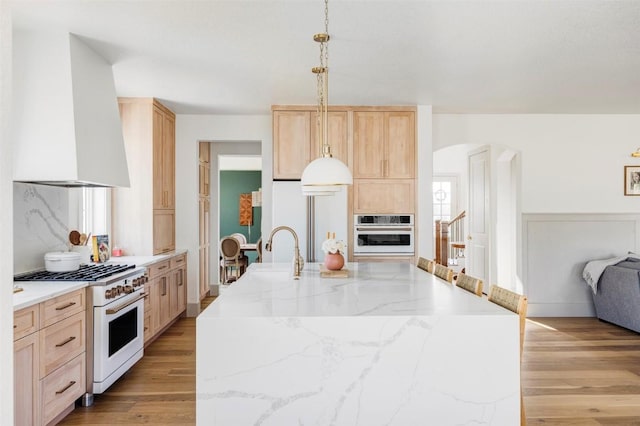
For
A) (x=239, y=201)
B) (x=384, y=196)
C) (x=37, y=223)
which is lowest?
(x=37, y=223)

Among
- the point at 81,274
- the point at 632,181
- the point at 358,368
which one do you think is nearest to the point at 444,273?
the point at 358,368

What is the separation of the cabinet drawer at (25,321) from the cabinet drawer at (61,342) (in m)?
0.11

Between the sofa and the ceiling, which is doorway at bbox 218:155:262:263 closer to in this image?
the ceiling

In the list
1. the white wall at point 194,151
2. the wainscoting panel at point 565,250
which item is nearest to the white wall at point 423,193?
Answer: the wainscoting panel at point 565,250

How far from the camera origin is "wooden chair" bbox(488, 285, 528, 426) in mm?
2066

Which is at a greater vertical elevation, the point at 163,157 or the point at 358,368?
the point at 163,157

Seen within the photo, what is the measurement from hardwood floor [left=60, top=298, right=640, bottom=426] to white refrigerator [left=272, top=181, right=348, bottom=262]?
4.54ft

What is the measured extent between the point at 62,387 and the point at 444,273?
250 centimetres

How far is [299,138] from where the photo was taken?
17.6ft

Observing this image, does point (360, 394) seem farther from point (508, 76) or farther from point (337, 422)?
point (508, 76)

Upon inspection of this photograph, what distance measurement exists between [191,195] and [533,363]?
4135 mm

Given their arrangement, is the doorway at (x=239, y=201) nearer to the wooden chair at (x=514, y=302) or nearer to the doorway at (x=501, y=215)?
the doorway at (x=501, y=215)

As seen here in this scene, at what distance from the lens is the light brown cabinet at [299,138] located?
5336mm

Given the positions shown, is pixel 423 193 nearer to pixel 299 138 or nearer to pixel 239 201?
pixel 299 138
